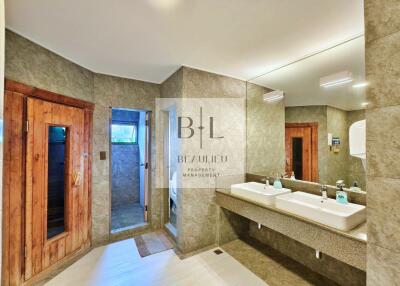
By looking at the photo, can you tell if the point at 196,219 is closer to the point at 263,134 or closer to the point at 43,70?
the point at 263,134

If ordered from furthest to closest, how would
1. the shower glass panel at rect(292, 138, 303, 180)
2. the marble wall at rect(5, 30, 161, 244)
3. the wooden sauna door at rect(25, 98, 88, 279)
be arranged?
the shower glass panel at rect(292, 138, 303, 180), the wooden sauna door at rect(25, 98, 88, 279), the marble wall at rect(5, 30, 161, 244)

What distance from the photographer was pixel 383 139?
0.94 meters

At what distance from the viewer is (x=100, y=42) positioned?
6.07 feet

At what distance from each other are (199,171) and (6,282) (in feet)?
7.05

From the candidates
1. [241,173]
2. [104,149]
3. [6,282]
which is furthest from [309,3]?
[6,282]

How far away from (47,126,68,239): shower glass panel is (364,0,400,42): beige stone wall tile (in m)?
2.92

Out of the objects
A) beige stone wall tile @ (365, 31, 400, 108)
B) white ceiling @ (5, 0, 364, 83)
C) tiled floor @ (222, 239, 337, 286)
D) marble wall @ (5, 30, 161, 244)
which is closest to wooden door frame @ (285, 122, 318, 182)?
white ceiling @ (5, 0, 364, 83)

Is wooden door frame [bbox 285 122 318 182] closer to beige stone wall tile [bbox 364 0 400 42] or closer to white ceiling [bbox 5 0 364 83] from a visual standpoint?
white ceiling [bbox 5 0 364 83]

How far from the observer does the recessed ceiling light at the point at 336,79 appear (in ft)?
6.03

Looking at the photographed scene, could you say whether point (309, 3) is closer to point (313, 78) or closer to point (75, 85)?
point (313, 78)

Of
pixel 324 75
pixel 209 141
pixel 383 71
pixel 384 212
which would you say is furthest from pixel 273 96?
pixel 384 212

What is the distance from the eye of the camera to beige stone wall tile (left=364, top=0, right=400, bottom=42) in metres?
0.89

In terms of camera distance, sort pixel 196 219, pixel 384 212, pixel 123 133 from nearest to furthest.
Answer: pixel 384 212 → pixel 196 219 → pixel 123 133

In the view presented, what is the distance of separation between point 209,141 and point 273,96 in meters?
1.12
